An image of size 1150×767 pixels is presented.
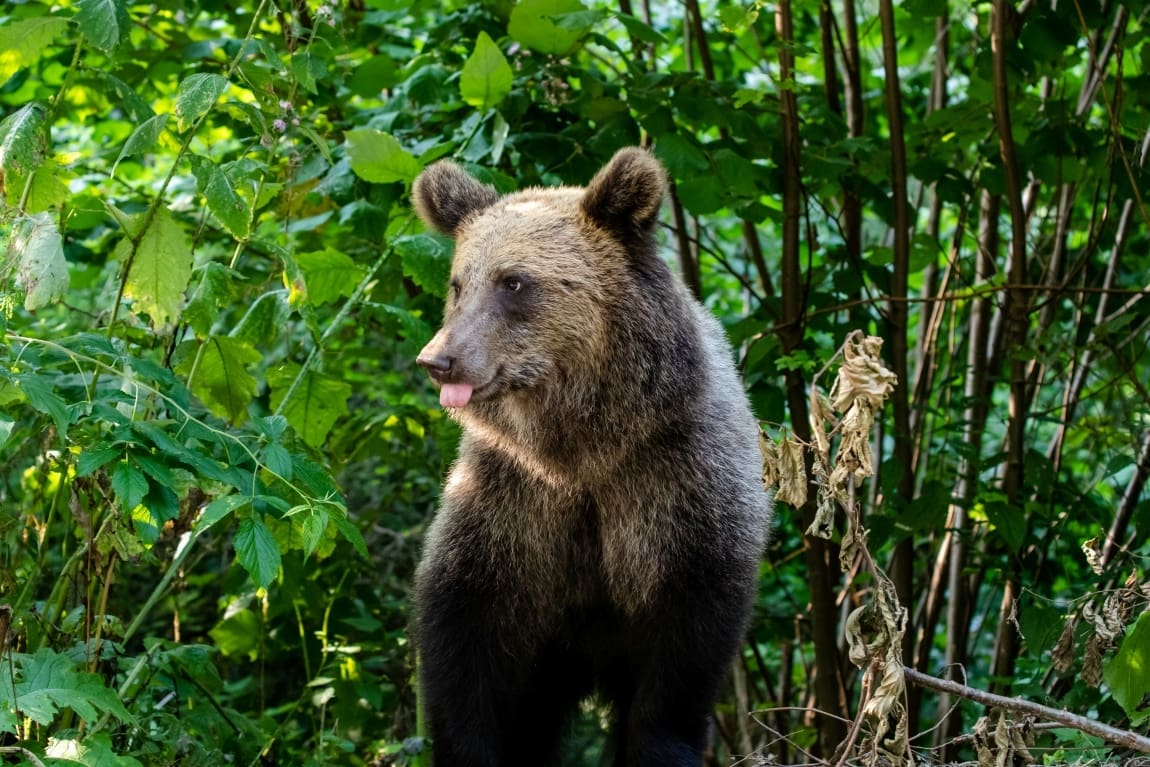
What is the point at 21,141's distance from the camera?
154 inches

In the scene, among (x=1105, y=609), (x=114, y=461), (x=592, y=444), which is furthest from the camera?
(x=592, y=444)

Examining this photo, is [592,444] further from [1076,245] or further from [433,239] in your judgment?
[1076,245]

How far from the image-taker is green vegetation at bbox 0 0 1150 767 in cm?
408

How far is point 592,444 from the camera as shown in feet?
15.3

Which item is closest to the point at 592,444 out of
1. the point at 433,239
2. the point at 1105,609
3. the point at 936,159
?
the point at 433,239

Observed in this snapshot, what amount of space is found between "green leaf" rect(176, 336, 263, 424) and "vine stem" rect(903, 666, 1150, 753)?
2498 mm

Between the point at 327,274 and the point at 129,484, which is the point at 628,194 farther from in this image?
the point at 129,484

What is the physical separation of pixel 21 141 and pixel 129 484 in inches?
45.0

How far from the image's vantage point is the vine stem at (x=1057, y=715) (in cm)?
356

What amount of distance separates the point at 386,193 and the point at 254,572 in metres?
2.54

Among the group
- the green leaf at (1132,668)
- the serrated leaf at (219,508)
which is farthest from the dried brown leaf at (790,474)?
the serrated leaf at (219,508)

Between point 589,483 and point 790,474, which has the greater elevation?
point 790,474

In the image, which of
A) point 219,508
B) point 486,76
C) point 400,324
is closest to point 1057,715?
point 219,508

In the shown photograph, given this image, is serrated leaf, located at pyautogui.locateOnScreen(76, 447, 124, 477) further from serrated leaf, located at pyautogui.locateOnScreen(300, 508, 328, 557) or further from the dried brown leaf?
the dried brown leaf
